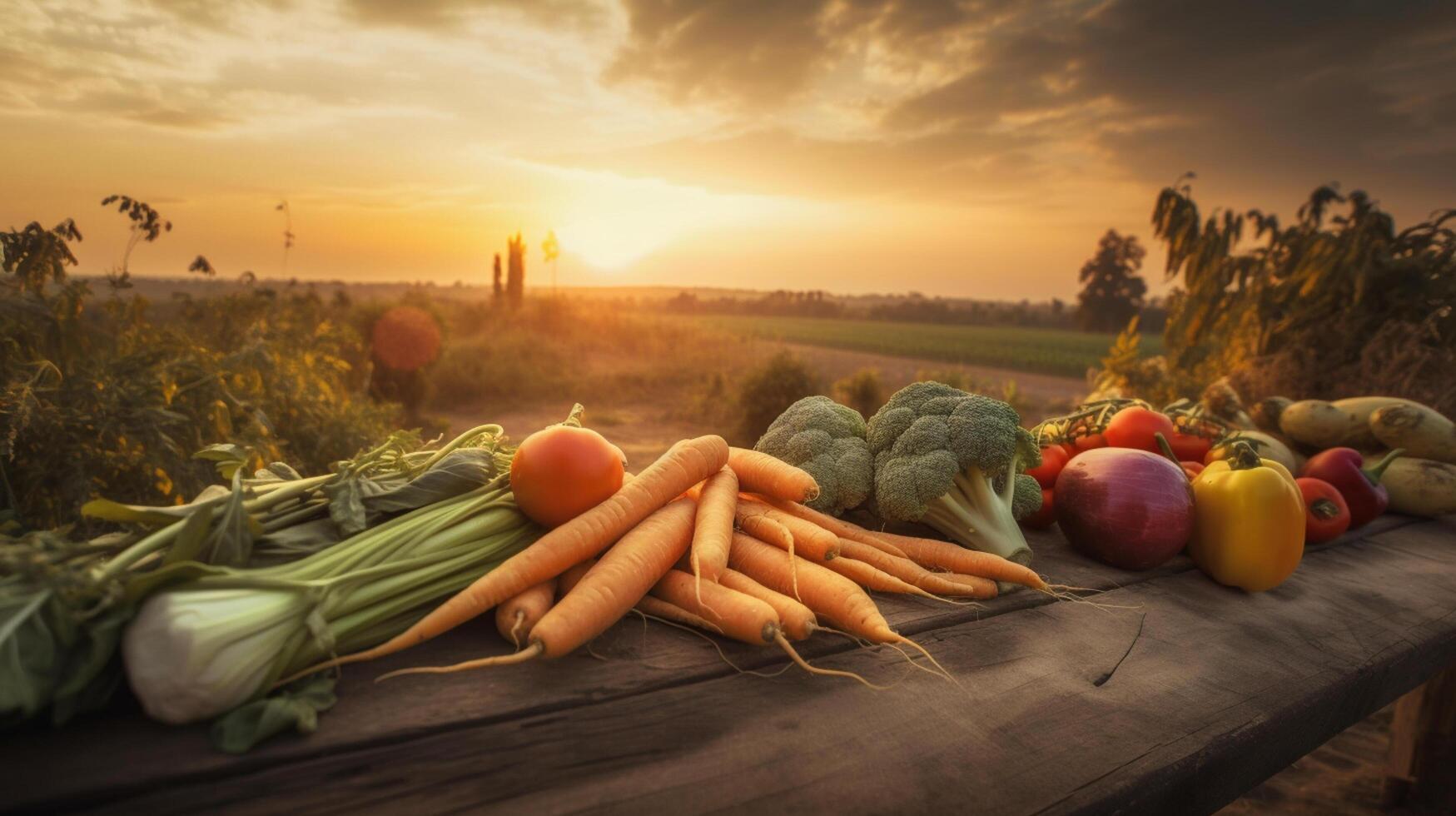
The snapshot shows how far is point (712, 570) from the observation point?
1530mm

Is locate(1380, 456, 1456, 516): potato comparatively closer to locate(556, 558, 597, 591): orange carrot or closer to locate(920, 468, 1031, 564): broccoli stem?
locate(920, 468, 1031, 564): broccoli stem

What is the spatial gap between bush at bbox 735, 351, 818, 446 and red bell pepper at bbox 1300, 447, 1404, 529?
882 centimetres

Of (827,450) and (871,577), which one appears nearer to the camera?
(871,577)

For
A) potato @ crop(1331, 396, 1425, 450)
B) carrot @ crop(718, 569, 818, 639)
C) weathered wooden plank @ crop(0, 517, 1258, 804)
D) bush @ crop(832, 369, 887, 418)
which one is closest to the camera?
weathered wooden plank @ crop(0, 517, 1258, 804)

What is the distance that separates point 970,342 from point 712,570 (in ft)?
146

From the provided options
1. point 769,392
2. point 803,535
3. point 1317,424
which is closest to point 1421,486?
point 1317,424

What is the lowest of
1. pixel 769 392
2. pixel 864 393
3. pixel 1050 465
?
pixel 769 392

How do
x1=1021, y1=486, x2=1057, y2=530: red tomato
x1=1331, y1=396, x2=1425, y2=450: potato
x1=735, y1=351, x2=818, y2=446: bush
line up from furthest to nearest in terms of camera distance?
x1=735, y1=351, x2=818, y2=446: bush < x1=1331, y1=396, x2=1425, y2=450: potato < x1=1021, y1=486, x2=1057, y2=530: red tomato

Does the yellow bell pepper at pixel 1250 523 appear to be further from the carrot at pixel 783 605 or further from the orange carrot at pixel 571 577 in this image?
the orange carrot at pixel 571 577

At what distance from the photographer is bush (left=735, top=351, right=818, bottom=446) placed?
11602 millimetres

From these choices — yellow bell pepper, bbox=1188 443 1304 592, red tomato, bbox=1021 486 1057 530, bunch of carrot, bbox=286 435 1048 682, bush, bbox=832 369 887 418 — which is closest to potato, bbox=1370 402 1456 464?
yellow bell pepper, bbox=1188 443 1304 592

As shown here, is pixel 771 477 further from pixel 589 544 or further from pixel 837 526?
pixel 589 544

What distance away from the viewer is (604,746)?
1111 millimetres

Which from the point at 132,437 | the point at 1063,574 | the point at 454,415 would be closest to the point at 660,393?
the point at 454,415
